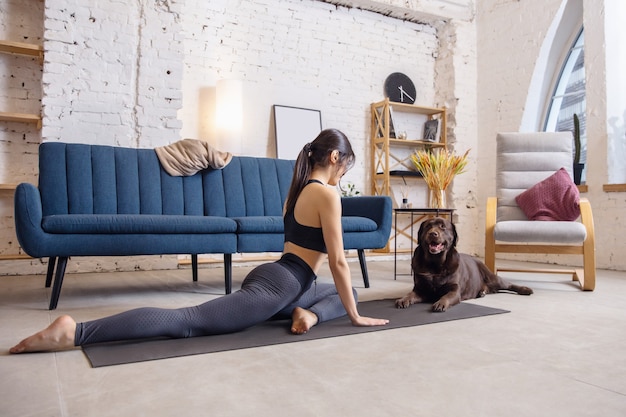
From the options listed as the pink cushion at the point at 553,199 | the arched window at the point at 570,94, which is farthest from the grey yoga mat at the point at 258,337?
the arched window at the point at 570,94

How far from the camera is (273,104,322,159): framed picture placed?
5062mm

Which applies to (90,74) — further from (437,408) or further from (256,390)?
(437,408)

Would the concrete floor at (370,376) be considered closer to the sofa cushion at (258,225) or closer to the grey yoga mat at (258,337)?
the grey yoga mat at (258,337)

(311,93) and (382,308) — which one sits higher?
(311,93)

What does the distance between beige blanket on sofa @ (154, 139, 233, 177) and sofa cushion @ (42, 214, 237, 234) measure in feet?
2.45

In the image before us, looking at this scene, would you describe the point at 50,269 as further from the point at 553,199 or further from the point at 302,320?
the point at 553,199

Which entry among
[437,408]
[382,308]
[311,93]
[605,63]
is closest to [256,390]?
[437,408]

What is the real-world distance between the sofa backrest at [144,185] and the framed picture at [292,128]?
46.1 inches

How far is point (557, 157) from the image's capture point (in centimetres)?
385

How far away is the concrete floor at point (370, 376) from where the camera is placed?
3.67 feet

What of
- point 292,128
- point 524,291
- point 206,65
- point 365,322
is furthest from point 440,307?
point 206,65

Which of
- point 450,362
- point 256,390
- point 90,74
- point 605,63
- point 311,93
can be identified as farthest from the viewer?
point 311,93

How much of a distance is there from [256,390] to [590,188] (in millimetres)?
4569

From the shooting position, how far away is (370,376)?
4.42ft
